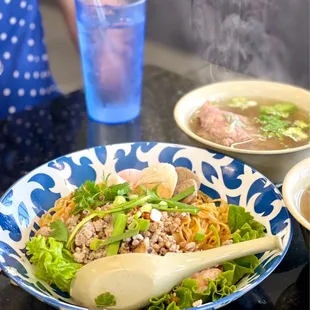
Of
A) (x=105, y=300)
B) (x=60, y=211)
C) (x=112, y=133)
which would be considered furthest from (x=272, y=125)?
(x=105, y=300)

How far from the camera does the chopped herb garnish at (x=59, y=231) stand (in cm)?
89

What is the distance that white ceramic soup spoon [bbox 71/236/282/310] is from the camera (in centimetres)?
77

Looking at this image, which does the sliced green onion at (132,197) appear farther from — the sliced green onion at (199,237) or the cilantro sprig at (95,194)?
the sliced green onion at (199,237)

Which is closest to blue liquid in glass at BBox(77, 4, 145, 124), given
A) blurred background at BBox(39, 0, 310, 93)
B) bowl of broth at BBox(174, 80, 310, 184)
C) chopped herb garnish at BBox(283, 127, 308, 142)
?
bowl of broth at BBox(174, 80, 310, 184)

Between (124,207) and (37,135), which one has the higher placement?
(124,207)

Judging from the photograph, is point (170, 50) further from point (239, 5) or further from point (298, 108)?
point (298, 108)

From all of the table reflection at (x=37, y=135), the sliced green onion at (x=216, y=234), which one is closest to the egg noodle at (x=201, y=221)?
the sliced green onion at (x=216, y=234)

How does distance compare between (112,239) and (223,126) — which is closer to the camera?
(112,239)

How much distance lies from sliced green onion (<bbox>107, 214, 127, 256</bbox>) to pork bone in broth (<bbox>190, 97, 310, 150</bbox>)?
36 centimetres

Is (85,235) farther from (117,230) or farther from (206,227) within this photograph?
(206,227)

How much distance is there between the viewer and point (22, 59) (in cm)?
151

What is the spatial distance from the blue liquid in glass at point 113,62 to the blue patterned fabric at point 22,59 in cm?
23

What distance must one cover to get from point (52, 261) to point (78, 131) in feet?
1.96

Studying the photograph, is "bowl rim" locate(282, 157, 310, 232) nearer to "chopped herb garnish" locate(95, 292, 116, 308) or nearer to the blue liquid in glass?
"chopped herb garnish" locate(95, 292, 116, 308)
